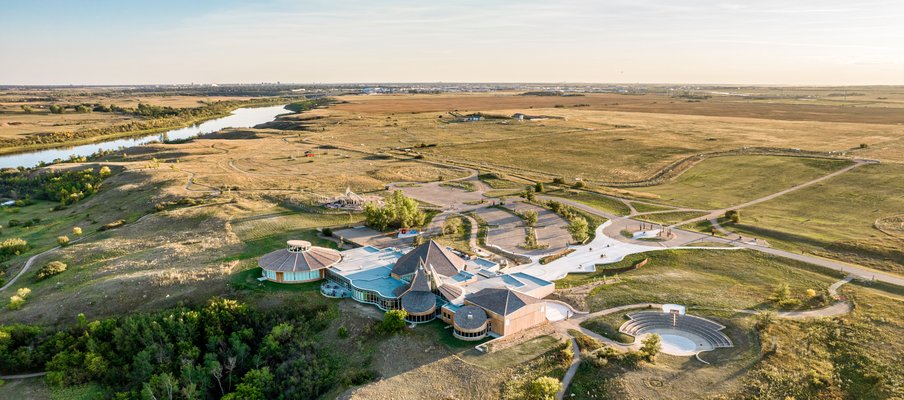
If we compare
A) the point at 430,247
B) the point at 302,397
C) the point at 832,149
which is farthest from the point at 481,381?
the point at 832,149

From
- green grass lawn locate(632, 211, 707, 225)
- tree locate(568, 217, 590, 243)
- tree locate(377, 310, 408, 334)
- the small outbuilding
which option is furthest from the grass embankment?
green grass lawn locate(632, 211, 707, 225)

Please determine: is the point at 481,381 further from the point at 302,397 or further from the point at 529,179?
the point at 529,179

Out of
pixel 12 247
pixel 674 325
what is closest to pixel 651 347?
pixel 674 325

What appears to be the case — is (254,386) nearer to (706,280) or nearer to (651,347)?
(651,347)

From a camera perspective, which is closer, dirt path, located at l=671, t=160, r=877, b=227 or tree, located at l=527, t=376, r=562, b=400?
tree, located at l=527, t=376, r=562, b=400

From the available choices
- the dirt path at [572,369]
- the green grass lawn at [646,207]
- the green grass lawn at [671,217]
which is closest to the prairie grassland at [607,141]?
the green grass lawn at [646,207]

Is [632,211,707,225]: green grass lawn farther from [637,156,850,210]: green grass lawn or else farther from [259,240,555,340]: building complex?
[259,240,555,340]: building complex

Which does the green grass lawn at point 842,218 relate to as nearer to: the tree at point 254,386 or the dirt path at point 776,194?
the dirt path at point 776,194
